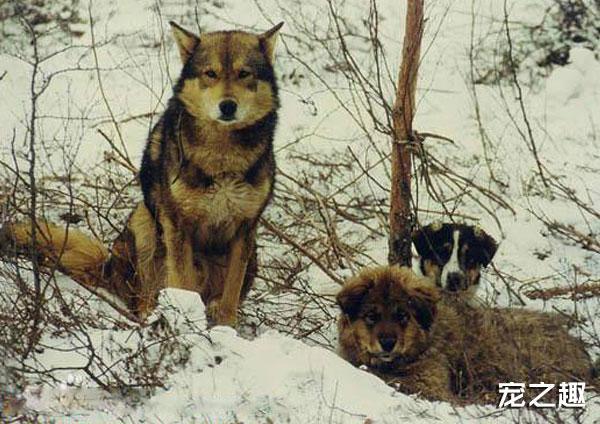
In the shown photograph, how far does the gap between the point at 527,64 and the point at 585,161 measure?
Result: 2034 mm

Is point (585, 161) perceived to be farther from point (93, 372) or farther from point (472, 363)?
point (93, 372)

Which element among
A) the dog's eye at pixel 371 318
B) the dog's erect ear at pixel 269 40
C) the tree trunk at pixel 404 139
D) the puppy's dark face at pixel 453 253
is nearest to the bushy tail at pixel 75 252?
the dog's erect ear at pixel 269 40

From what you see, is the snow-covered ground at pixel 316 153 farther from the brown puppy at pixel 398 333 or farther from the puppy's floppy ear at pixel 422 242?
the puppy's floppy ear at pixel 422 242

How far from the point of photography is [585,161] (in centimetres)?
1271

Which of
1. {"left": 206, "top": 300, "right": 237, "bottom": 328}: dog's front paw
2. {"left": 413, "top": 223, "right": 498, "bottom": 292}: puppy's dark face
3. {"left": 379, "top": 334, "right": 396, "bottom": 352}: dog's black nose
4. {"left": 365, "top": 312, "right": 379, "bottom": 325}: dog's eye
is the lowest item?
{"left": 379, "top": 334, "right": 396, "bottom": 352}: dog's black nose

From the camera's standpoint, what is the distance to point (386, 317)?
7.68 metres

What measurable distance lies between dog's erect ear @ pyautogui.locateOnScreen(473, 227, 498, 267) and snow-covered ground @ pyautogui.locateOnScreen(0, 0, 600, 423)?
12.6 inches

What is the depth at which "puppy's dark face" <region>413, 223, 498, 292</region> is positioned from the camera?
8992 mm

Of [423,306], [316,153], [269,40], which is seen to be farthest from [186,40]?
[316,153]

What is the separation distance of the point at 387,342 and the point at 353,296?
443 millimetres

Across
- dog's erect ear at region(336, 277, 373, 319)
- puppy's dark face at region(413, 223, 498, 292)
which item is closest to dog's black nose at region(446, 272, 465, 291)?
puppy's dark face at region(413, 223, 498, 292)

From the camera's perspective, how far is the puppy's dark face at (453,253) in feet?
29.5

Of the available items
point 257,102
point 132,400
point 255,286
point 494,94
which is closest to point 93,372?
point 132,400

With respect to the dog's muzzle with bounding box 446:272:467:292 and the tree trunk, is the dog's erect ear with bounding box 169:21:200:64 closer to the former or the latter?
the tree trunk
